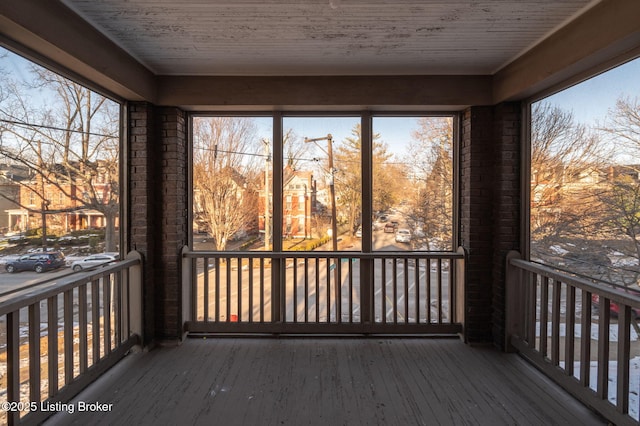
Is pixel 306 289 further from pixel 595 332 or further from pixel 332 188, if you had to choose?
pixel 595 332

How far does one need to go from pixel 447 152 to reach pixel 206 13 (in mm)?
2396

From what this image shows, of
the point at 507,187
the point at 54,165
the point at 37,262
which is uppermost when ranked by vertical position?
the point at 54,165

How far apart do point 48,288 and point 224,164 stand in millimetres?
1720

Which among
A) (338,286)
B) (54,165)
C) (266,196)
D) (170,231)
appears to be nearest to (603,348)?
(338,286)

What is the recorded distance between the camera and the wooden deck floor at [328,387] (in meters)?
2.06

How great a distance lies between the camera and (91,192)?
2.56m

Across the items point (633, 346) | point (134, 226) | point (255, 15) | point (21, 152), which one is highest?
point (255, 15)

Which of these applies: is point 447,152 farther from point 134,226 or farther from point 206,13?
point 134,226

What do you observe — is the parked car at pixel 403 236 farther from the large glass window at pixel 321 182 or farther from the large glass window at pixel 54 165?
the large glass window at pixel 54 165

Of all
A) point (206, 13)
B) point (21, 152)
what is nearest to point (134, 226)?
point (21, 152)

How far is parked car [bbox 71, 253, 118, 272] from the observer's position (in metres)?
2.43

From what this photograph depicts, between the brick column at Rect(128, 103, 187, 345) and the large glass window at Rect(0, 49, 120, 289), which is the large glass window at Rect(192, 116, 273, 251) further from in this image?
the large glass window at Rect(0, 49, 120, 289)

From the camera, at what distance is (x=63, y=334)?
2.31 m

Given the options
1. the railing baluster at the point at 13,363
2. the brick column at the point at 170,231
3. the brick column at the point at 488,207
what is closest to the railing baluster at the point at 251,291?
the brick column at the point at 170,231
